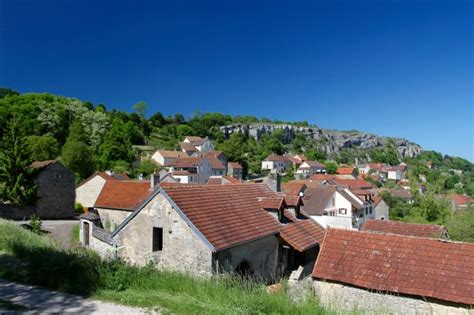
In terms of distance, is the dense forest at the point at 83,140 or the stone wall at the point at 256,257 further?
the dense forest at the point at 83,140

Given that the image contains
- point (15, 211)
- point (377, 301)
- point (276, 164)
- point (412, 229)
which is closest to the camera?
point (377, 301)

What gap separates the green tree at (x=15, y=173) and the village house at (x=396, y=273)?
29719 mm

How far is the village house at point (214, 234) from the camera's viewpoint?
13.9 metres

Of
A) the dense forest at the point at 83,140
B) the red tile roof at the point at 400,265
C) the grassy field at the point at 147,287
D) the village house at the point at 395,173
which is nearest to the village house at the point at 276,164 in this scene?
the dense forest at the point at 83,140

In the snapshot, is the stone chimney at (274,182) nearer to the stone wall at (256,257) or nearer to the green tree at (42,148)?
the stone wall at (256,257)

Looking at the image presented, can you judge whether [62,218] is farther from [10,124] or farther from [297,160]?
[297,160]

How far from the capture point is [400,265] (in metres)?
14.0

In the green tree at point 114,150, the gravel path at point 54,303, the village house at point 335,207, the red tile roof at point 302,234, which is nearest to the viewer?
the gravel path at point 54,303

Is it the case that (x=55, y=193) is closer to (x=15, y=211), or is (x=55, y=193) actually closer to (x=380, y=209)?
(x=15, y=211)

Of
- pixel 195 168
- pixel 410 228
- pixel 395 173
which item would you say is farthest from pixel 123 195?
pixel 395 173

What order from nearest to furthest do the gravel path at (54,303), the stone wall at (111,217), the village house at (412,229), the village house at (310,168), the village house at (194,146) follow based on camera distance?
the gravel path at (54,303) < the village house at (412,229) < the stone wall at (111,217) < the village house at (194,146) < the village house at (310,168)

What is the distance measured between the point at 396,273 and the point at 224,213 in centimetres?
729

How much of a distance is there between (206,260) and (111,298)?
6.50 meters

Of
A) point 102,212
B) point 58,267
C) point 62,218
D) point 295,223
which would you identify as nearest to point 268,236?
point 295,223
